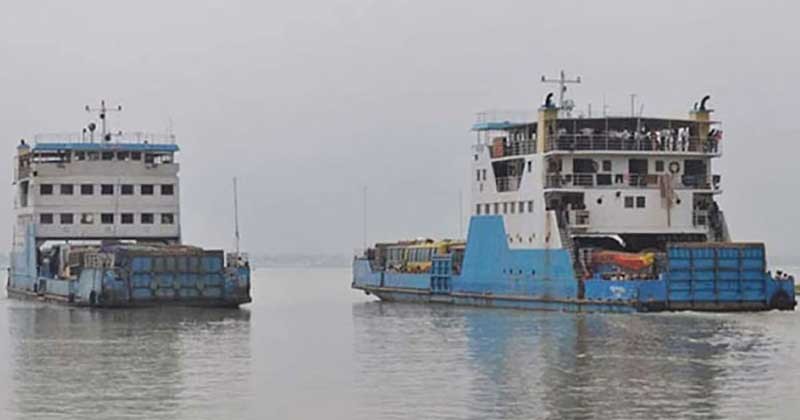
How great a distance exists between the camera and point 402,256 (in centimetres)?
7169

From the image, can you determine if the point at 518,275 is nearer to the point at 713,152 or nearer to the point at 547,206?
the point at 547,206

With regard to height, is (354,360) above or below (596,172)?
below

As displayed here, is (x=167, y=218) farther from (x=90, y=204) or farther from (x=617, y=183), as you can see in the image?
(x=617, y=183)

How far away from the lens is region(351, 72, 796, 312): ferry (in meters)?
49.9

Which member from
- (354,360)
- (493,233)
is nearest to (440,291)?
(493,233)

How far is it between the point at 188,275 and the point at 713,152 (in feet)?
62.9

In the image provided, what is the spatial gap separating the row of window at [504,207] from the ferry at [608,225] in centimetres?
5

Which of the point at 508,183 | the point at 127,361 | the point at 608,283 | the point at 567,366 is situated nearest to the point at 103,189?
the point at 508,183

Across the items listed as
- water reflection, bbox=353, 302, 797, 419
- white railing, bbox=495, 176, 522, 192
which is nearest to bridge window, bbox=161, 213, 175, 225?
white railing, bbox=495, 176, 522, 192

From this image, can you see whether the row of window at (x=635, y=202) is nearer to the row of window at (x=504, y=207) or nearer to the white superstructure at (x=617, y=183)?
the white superstructure at (x=617, y=183)

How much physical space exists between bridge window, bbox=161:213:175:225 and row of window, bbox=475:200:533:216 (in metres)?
14.4

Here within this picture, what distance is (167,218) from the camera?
68312 millimetres

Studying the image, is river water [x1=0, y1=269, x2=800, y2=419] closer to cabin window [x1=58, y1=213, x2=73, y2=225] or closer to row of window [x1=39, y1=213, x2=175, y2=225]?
row of window [x1=39, y1=213, x2=175, y2=225]

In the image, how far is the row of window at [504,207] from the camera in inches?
2237
